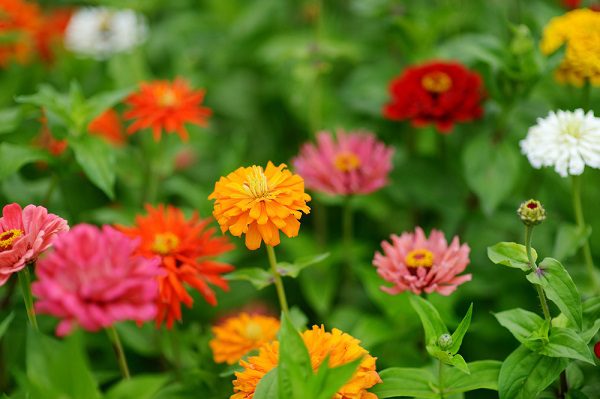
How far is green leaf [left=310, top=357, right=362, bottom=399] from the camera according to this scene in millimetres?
769

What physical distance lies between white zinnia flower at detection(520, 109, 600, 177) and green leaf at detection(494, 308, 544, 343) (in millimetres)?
233

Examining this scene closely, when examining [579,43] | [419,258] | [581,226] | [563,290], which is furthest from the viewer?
[579,43]

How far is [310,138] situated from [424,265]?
2.83 ft

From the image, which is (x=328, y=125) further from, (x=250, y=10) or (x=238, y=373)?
(x=238, y=373)

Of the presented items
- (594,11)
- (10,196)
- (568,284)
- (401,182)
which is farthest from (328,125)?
(568,284)

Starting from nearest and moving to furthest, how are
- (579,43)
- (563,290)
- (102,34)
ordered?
1. (563,290)
2. (579,43)
3. (102,34)

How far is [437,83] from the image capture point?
131cm

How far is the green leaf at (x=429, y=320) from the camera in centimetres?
91

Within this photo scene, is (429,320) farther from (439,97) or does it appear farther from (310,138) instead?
(310,138)

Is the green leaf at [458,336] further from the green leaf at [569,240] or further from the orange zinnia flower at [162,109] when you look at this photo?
the orange zinnia flower at [162,109]

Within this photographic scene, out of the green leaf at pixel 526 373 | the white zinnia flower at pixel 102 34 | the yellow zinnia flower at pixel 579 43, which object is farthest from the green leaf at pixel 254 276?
the white zinnia flower at pixel 102 34

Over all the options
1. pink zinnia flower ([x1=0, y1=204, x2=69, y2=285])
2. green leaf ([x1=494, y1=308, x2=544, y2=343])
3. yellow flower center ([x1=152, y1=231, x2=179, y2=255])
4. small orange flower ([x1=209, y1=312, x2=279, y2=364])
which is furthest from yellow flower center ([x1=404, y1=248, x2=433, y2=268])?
pink zinnia flower ([x1=0, y1=204, x2=69, y2=285])

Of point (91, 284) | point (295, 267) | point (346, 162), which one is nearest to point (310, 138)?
point (346, 162)

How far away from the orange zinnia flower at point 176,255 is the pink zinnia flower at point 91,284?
254 mm
